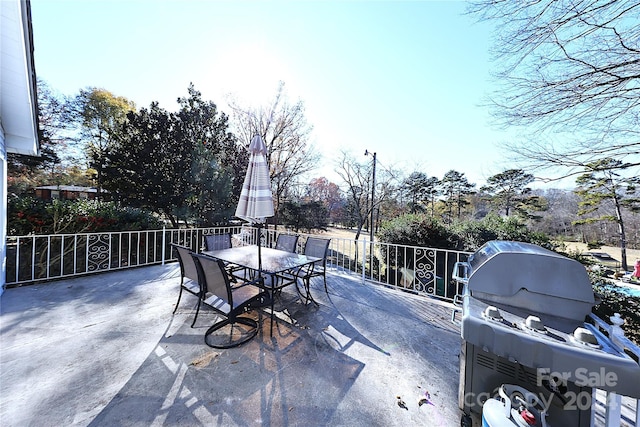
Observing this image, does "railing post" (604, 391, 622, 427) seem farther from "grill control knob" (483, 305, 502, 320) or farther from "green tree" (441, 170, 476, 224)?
"green tree" (441, 170, 476, 224)

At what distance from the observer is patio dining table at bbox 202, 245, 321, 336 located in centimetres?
305

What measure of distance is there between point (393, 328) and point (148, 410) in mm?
2555

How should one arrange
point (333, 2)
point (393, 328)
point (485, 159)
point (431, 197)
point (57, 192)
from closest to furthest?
point (393, 328) → point (333, 2) → point (485, 159) → point (57, 192) → point (431, 197)

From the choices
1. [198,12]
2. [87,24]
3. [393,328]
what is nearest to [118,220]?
[87,24]

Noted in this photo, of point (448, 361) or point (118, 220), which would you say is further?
point (118, 220)

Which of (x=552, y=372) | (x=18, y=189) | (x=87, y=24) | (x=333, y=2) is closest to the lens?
(x=552, y=372)

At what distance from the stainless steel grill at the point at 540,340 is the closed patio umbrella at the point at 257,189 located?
2.58 meters

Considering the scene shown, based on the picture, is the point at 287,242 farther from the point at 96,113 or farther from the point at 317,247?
the point at 96,113

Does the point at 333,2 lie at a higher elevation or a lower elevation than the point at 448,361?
higher

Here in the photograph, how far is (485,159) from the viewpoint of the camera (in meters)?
6.03

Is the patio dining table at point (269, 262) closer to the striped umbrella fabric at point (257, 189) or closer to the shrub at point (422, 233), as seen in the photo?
the striped umbrella fabric at point (257, 189)

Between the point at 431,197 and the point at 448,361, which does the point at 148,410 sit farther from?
the point at 431,197

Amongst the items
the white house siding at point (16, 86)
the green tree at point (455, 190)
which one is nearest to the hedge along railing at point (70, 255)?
the white house siding at point (16, 86)

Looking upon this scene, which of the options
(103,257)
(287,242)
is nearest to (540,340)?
(287,242)
